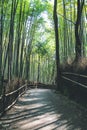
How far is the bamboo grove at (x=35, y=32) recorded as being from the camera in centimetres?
1495

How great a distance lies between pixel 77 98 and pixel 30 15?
46.2 feet

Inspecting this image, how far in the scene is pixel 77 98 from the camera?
10.8m

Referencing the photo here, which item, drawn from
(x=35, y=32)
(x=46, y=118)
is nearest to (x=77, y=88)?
(x=46, y=118)

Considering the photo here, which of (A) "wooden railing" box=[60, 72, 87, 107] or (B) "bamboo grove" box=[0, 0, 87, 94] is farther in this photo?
(B) "bamboo grove" box=[0, 0, 87, 94]

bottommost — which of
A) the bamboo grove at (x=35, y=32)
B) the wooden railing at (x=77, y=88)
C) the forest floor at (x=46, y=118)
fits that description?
the forest floor at (x=46, y=118)

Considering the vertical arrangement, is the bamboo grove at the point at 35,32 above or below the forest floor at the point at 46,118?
above

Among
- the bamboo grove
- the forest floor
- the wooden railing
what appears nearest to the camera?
the forest floor

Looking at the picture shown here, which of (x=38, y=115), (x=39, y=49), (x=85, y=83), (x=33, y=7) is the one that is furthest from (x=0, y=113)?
(x=39, y=49)

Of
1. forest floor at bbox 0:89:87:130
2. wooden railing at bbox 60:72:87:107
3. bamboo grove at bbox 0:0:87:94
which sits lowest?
forest floor at bbox 0:89:87:130

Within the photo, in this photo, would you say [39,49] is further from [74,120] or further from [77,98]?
[74,120]

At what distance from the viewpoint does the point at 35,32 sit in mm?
32250

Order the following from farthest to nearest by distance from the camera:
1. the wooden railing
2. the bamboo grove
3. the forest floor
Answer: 1. the bamboo grove
2. the wooden railing
3. the forest floor

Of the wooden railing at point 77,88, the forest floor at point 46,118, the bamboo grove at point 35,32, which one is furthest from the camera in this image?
the bamboo grove at point 35,32

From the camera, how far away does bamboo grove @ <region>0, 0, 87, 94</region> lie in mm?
14953
